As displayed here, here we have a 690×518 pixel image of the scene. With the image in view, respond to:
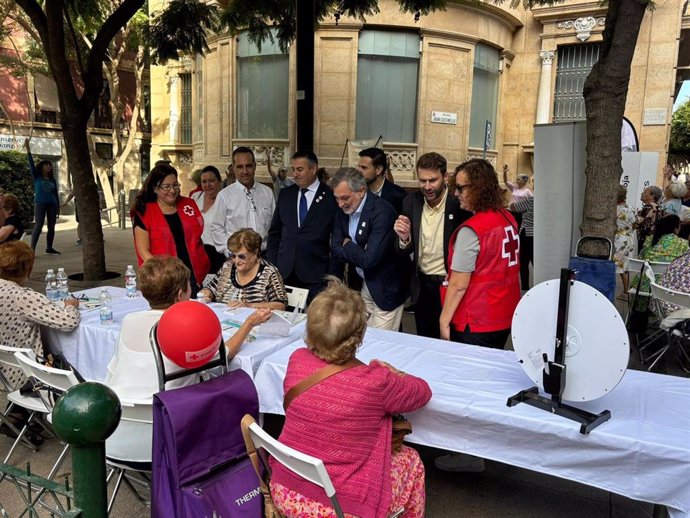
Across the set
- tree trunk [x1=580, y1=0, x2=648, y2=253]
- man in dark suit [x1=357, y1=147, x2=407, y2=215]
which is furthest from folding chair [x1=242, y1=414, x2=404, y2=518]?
man in dark suit [x1=357, y1=147, x2=407, y2=215]

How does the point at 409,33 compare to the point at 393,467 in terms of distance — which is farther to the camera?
the point at 409,33

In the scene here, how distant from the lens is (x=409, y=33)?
12883 mm

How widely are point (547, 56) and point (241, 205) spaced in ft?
44.3

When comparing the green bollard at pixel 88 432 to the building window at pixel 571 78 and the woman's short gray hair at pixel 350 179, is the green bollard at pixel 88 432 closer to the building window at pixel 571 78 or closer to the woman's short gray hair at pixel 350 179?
the woman's short gray hair at pixel 350 179

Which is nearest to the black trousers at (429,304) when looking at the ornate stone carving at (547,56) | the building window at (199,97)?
the building window at (199,97)

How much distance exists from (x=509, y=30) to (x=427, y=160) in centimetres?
1369

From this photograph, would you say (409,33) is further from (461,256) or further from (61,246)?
(461,256)

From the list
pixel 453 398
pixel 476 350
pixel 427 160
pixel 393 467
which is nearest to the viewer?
A: pixel 393 467

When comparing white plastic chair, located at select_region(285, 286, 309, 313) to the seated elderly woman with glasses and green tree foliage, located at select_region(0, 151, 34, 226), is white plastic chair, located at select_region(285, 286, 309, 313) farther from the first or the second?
green tree foliage, located at select_region(0, 151, 34, 226)

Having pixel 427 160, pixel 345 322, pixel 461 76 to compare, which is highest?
pixel 461 76

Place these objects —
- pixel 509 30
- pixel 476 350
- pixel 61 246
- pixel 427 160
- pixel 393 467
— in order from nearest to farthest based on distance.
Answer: pixel 393 467 → pixel 476 350 → pixel 427 160 → pixel 61 246 → pixel 509 30

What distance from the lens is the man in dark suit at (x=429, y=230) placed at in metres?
3.49

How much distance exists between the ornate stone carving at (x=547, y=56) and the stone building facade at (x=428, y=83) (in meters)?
0.03

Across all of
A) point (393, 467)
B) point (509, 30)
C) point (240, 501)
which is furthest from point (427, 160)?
point (509, 30)
